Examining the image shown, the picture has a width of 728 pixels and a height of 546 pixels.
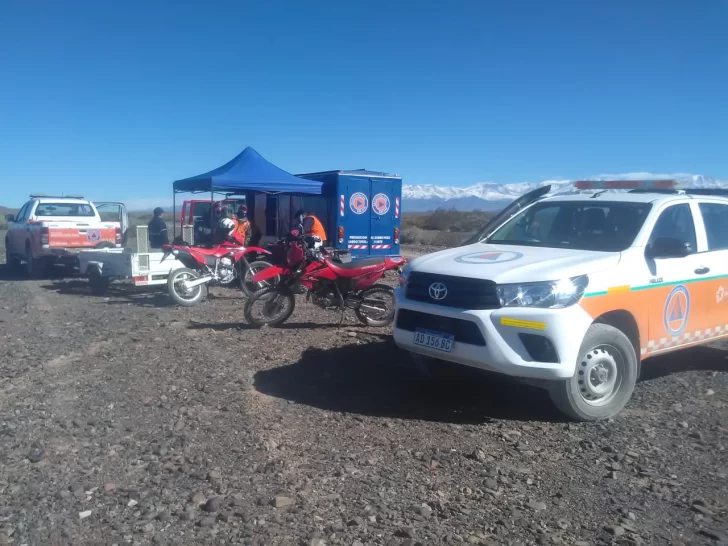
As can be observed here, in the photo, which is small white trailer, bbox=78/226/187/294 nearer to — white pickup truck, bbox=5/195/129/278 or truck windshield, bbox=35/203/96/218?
white pickup truck, bbox=5/195/129/278

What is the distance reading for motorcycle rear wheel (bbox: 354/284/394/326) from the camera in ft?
30.3

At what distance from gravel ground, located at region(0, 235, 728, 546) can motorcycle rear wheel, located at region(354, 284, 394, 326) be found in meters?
1.57

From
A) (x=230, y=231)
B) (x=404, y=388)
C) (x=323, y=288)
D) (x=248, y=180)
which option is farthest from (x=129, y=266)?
(x=404, y=388)

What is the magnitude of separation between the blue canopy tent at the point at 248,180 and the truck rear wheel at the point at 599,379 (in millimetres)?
9805

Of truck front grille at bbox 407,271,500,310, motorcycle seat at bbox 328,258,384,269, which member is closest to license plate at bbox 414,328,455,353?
truck front grille at bbox 407,271,500,310

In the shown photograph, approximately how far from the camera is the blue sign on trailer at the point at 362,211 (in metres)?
14.9

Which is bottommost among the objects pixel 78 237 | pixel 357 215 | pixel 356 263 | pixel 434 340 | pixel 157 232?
pixel 434 340

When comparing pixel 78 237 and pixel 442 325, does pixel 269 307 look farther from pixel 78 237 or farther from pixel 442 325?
pixel 78 237

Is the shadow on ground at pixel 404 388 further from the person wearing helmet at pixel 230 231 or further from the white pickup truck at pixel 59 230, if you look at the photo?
the white pickup truck at pixel 59 230

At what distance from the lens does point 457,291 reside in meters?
5.30

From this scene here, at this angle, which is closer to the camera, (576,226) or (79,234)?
(576,226)

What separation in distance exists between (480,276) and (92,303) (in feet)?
28.0

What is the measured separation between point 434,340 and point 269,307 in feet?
13.0

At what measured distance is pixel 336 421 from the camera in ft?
17.5
